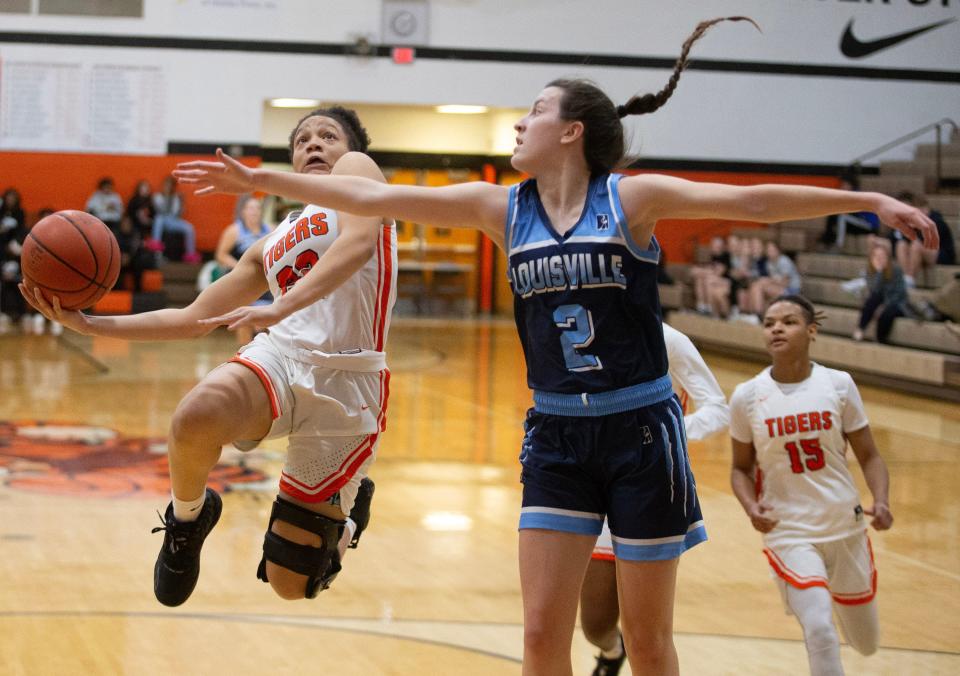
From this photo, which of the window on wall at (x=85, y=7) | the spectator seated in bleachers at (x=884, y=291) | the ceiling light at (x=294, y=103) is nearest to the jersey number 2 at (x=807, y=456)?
the spectator seated in bleachers at (x=884, y=291)

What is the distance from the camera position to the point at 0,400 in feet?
32.4

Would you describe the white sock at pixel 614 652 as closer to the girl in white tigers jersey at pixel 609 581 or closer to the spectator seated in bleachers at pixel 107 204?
the girl in white tigers jersey at pixel 609 581

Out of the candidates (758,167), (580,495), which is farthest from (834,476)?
(758,167)

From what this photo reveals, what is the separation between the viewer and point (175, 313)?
3.74 metres

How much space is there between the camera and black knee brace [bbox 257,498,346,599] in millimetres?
4027

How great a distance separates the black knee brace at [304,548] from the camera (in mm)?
4027

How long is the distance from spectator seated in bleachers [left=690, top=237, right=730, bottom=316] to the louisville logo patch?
29.4 feet

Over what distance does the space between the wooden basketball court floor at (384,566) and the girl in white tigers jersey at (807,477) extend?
652 millimetres

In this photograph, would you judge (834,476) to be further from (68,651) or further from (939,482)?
(939,482)

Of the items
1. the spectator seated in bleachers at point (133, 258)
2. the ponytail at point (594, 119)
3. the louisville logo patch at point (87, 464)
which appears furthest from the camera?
the spectator seated in bleachers at point (133, 258)

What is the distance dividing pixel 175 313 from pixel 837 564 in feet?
7.42

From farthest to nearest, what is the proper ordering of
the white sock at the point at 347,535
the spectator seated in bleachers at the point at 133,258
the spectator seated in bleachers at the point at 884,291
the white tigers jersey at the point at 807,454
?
the spectator seated in bleachers at the point at 133,258, the spectator seated in bleachers at the point at 884,291, the white sock at the point at 347,535, the white tigers jersey at the point at 807,454

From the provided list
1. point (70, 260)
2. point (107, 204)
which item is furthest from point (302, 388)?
point (107, 204)

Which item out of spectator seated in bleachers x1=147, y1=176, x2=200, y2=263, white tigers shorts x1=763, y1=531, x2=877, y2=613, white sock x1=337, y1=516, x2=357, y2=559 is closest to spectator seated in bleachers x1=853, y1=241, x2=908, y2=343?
spectator seated in bleachers x1=147, y1=176, x2=200, y2=263
